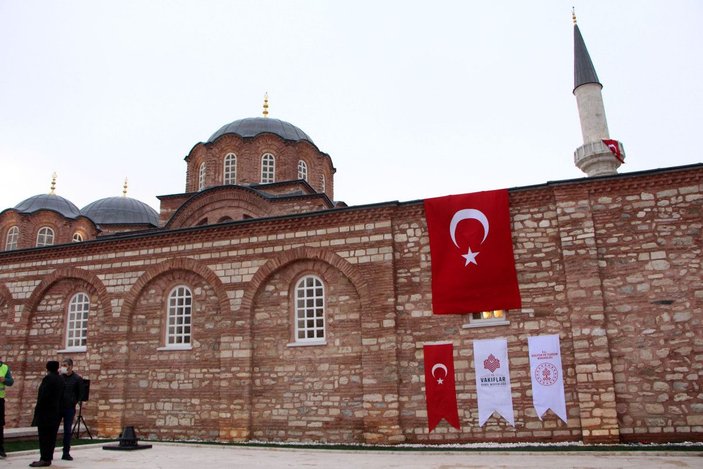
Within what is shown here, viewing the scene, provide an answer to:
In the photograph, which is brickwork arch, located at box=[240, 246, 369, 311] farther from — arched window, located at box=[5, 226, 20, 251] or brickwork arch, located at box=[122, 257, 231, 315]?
arched window, located at box=[5, 226, 20, 251]

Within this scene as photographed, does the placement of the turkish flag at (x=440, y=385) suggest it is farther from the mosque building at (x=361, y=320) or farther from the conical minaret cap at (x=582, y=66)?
the conical minaret cap at (x=582, y=66)

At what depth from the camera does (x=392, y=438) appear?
36.3 feet

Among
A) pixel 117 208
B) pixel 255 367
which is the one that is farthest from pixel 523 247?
pixel 117 208

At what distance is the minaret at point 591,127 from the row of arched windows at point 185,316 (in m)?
8.85

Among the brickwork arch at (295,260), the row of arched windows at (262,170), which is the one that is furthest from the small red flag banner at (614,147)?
the row of arched windows at (262,170)

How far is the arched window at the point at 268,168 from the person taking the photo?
Result: 20.6 metres

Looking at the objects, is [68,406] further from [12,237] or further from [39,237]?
[12,237]

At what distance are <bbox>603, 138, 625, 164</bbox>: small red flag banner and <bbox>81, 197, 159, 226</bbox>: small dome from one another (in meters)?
19.9

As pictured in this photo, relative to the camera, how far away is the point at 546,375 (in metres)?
10.8

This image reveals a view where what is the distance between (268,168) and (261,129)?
5.56ft

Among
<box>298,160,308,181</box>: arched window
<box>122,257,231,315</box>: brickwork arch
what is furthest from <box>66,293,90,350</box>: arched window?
Answer: <box>298,160,308,181</box>: arched window

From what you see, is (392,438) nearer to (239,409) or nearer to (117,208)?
(239,409)

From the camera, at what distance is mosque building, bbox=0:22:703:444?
10.5 meters

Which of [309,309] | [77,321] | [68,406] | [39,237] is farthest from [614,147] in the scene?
[39,237]
